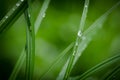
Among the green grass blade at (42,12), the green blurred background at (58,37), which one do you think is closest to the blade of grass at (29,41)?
the green grass blade at (42,12)

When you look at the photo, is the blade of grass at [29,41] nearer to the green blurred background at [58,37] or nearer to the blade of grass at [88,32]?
the blade of grass at [88,32]

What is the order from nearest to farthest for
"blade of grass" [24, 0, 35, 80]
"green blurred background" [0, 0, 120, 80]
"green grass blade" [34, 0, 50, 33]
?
"blade of grass" [24, 0, 35, 80], "green grass blade" [34, 0, 50, 33], "green blurred background" [0, 0, 120, 80]

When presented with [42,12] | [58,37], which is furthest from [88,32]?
[58,37]

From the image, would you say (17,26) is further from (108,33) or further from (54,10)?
(108,33)

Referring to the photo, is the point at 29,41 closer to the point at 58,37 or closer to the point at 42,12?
the point at 42,12

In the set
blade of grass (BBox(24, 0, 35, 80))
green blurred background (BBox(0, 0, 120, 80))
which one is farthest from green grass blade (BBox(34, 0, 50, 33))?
green blurred background (BBox(0, 0, 120, 80))

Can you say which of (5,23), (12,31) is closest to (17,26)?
(12,31)

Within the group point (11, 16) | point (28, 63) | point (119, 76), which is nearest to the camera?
point (11, 16)

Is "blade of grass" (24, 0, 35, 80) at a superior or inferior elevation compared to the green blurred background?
superior

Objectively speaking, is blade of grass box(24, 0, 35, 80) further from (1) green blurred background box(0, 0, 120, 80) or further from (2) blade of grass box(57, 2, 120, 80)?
(1) green blurred background box(0, 0, 120, 80)
